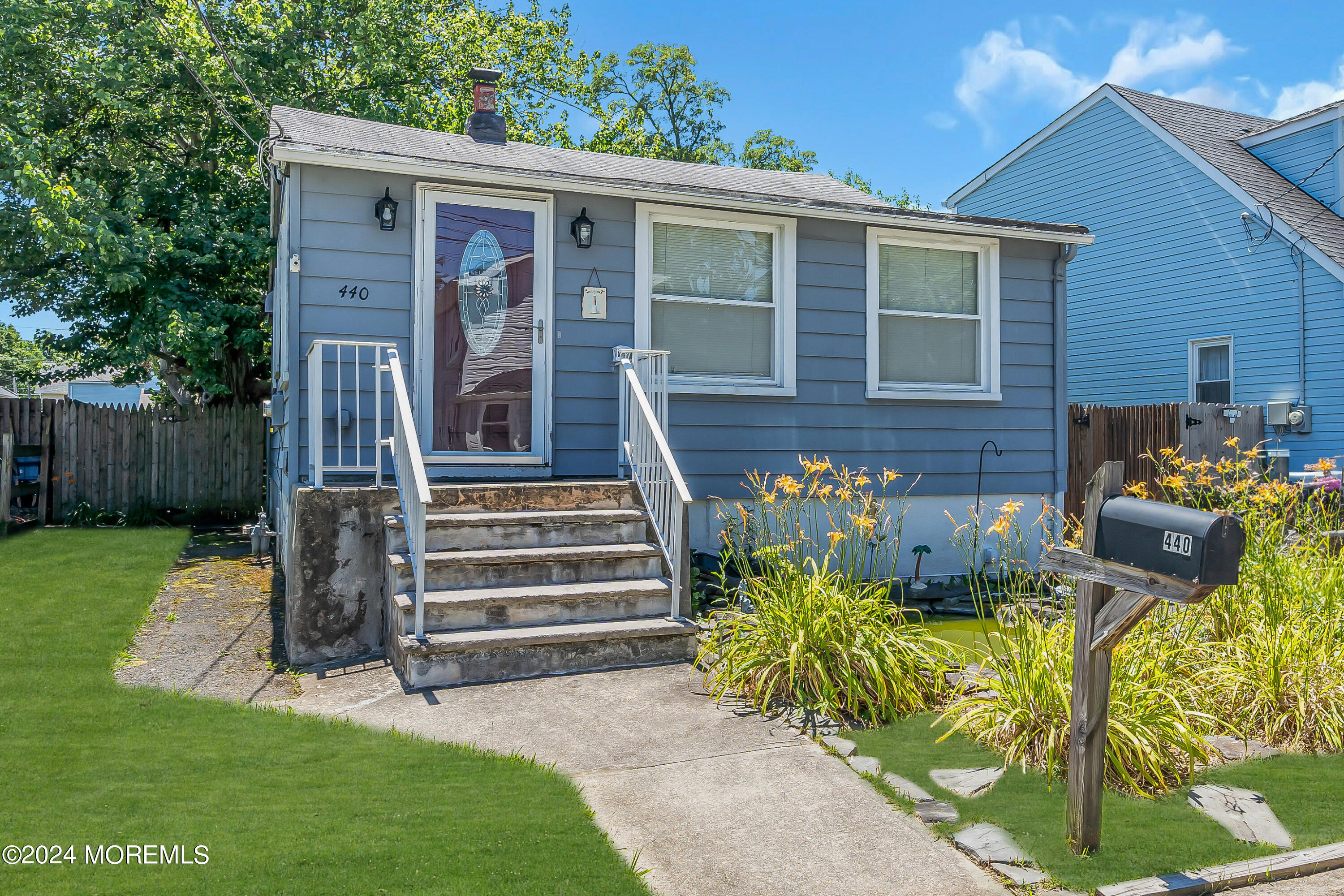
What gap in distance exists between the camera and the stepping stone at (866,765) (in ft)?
11.3

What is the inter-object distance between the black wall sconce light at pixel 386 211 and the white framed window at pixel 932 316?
377 centimetres

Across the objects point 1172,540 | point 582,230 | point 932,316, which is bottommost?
point 1172,540

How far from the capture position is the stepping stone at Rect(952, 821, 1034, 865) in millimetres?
2771

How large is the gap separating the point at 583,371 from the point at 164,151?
38.3ft

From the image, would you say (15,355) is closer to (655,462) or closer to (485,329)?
(485,329)

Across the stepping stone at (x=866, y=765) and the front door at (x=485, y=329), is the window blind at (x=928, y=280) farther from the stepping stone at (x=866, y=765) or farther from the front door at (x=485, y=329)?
the stepping stone at (x=866, y=765)

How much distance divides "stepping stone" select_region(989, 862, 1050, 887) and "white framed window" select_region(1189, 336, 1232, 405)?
12.4m

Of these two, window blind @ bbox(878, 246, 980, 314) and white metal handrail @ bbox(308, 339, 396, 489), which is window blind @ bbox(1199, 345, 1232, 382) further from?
white metal handrail @ bbox(308, 339, 396, 489)

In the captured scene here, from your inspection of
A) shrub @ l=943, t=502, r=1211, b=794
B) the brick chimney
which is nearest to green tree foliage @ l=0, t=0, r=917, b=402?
the brick chimney

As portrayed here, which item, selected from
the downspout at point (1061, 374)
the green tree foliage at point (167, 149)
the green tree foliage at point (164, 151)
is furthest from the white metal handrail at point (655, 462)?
the green tree foliage at point (164, 151)

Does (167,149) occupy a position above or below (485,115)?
above

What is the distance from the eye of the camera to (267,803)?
9.85ft

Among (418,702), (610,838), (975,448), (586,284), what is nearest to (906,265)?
(975,448)

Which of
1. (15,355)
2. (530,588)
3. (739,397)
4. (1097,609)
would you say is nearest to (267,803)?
(530,588)
